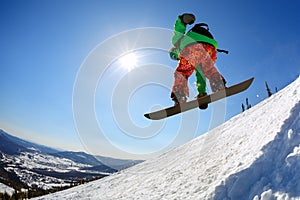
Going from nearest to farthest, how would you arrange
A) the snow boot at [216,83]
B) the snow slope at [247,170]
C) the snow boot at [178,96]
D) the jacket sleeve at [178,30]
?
the snow slope at [247,170], the jacket sleeve at [178,30], the snow boot at [216,83], the snow boot at [178,96]

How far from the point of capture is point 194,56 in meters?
6.86

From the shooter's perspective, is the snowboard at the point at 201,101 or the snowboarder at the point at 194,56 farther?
the snowboard at the point at 201,101

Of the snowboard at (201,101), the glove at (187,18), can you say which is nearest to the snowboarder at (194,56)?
the glove at (187,18)

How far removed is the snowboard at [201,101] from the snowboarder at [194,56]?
140 mm

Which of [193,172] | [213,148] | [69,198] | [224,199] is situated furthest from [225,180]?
[69,198]

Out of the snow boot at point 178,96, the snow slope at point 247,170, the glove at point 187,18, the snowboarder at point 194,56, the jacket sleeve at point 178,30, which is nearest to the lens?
the snow slope at point 247,170

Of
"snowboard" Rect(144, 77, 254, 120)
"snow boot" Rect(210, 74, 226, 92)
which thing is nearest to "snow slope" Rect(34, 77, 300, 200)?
"snowboard" Rect(144, 77, 254, 120)

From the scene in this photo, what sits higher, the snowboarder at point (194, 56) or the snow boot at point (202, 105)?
the snowboarder at point (194, 56)

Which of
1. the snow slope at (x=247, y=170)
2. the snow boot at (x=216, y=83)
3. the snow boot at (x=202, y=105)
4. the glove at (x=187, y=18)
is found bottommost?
the snow slope at (x=247, y=170)

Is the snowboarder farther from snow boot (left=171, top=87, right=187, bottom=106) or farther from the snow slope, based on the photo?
the snow slope

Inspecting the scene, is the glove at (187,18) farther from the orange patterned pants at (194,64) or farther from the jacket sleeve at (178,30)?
the orange patterned pants at (194,64)

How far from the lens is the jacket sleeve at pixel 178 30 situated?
6.58m

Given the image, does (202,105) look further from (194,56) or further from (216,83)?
(194,56)

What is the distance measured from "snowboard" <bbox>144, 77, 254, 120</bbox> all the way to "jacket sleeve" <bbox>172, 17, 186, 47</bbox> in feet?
5.91
